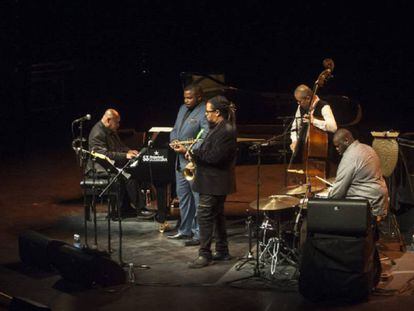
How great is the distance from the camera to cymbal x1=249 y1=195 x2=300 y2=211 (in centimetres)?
797

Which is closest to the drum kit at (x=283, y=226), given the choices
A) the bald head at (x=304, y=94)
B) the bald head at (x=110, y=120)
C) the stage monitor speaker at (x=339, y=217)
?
the stage monitor speaker at (x=339, y=217)

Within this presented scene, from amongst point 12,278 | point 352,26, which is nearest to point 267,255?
point 12,278

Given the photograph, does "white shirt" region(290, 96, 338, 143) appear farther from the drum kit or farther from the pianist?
the pianist

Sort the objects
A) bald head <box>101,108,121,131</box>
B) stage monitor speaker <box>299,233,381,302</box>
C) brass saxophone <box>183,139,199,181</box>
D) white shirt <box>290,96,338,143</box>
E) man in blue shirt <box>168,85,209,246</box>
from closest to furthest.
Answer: stage monitor speaker <box>299,233,381,302</box> → brass saxophone <box>183,139,199,181</box> → white shirt <box>290,96,338,143</box> → man in blue shirt <box>168,85,209,246</box> → bald head <box>101,108,121,131</box>

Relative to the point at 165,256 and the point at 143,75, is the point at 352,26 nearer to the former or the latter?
the point at 143,75

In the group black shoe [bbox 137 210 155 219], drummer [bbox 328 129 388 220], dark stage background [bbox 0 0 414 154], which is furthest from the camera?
dark stage background [bbox 0 0 414 154]

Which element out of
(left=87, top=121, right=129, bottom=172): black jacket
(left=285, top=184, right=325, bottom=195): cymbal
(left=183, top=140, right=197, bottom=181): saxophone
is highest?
(left=87, top=121, right=129, bottom=172): black jacket

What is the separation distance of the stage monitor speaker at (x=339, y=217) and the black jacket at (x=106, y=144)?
3645mm

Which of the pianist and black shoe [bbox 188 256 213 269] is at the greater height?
the pianist

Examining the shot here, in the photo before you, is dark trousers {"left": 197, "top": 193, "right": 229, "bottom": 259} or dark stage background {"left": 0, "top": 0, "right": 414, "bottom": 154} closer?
dark trousers {"left": 197, "top": 193, "right": 229, "bottom": 259}

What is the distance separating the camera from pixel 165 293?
24.8 ft

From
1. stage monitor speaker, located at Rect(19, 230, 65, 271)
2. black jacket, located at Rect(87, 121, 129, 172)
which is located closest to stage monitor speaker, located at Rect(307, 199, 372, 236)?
stage monitor speaker, located at Rect(19, 230, 65, 271)

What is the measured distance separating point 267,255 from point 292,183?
1245mm

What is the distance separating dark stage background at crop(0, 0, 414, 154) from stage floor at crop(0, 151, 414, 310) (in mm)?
5832
